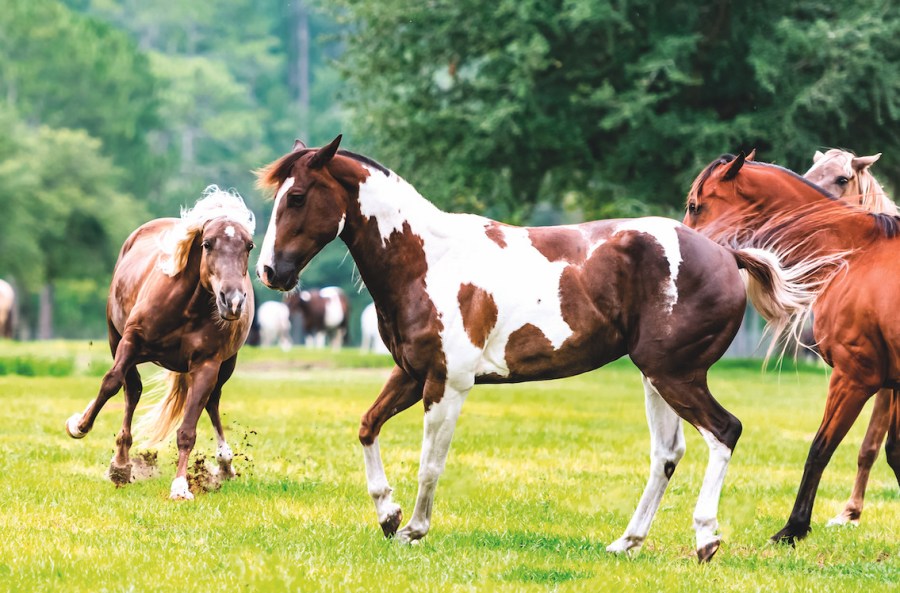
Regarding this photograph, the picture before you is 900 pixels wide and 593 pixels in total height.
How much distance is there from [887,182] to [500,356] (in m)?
24.1

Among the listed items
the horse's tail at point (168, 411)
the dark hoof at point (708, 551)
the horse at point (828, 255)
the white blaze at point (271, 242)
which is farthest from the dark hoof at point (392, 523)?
the horse's tail at point (168, 411)

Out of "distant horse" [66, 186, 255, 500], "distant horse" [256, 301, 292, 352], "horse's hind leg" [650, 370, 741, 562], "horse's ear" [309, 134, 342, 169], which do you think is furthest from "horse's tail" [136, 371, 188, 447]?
"distant horse" [256, 301, 292, 352]

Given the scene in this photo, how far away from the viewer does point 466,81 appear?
88.9 ft

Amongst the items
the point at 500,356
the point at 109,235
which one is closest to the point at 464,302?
the point at 500,356

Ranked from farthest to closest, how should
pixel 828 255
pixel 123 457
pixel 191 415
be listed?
pixel 123 457, pixel 191 415, pixel 828 255

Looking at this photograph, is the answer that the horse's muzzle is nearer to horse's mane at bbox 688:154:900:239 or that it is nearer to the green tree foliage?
horse's mane at bbox 688:154:900:239

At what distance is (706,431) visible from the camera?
6457 mm

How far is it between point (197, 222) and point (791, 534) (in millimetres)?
4651

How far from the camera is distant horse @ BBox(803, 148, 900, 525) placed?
823cm

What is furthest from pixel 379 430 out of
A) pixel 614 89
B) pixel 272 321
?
pixel 272 321

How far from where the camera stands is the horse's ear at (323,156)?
6.52 metres

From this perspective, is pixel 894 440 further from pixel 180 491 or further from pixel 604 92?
pixel 604 92

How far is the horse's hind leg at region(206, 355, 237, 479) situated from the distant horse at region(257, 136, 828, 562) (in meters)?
2.75

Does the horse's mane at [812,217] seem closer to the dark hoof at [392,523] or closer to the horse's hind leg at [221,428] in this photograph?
the dark hoof at [392,523]
